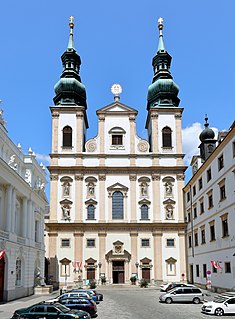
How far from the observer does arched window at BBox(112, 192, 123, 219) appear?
60.4 meters

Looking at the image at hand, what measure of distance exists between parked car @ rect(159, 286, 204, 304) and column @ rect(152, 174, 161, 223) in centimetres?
2580

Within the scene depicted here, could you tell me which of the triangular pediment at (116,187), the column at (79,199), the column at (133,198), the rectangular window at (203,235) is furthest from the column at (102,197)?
the rectangular window at (203,235)

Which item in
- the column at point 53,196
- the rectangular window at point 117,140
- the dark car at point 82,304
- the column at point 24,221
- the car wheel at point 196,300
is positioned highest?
the rectangular window at point 117,140

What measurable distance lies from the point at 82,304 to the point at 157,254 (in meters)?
34.0

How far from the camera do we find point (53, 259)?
58.0m

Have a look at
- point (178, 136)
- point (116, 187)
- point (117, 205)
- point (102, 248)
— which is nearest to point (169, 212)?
point (117, 205)

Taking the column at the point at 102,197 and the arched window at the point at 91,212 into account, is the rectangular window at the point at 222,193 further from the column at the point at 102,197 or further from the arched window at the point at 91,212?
the arched window at the point at 91,212

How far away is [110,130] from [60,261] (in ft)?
67.6

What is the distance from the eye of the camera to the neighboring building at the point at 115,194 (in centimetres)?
5844

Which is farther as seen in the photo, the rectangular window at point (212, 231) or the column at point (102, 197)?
the column at point (102, 197)

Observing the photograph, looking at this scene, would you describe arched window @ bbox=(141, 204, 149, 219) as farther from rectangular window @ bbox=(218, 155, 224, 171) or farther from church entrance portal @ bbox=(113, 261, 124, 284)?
rectangular window @ bbox=(218, 155, 224, 171)

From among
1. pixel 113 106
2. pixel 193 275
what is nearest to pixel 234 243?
pixel 193 275

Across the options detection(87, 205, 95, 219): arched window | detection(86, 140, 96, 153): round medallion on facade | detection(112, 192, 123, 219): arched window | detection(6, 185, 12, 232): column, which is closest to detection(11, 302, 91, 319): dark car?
detection(6, 185, 12, 232): column

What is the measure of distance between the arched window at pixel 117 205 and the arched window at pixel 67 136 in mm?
10373
